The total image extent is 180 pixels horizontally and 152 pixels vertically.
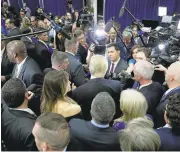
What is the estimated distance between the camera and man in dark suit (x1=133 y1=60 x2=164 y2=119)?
7.53 ft

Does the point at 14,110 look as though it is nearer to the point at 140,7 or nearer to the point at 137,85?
the point at 137,85

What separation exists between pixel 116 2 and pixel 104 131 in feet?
29.4

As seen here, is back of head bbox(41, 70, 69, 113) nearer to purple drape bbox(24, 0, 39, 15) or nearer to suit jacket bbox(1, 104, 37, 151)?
suit jacket bbox(1, 104, 37, 151)

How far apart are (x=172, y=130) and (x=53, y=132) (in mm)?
850

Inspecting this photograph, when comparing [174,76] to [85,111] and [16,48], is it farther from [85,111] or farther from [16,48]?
[16,48]

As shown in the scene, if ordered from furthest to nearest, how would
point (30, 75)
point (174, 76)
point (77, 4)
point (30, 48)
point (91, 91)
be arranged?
point (77, 4) < point (30, 48) < point (30, 75) < point (91, 91) < point (174, 76)

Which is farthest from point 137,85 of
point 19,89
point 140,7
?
point 140,7

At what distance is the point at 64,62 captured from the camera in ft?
8.91

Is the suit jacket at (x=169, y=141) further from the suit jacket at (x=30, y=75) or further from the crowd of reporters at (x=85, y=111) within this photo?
the suit jacket at (x=30, y=75)

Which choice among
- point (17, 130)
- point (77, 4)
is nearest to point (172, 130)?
point (17, 130)

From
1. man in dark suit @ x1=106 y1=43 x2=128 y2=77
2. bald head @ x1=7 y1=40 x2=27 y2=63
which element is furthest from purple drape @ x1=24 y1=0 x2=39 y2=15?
bald head @ x1=7 y1=40 x2=27 y2=63

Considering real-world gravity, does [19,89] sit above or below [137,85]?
above

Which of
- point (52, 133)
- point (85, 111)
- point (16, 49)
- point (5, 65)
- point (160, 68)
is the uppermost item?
point (16, 49)

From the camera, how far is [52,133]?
1350 millimetres
